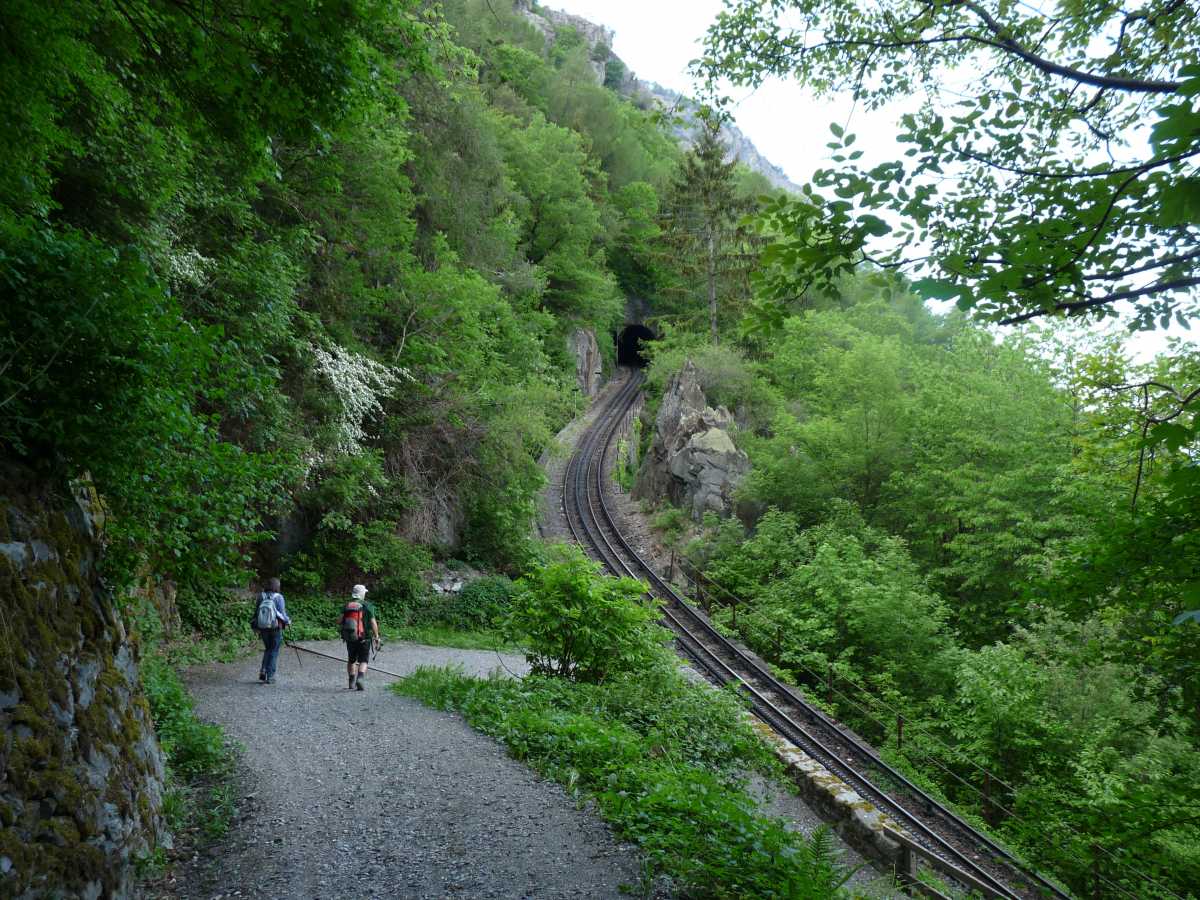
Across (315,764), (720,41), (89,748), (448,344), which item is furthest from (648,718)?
(448,344)

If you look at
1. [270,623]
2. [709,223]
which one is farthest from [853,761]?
[709,223]

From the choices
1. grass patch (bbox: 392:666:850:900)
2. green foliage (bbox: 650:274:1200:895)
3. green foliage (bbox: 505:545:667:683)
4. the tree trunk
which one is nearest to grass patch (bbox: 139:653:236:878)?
grass patch (bbox: 392:666:850:900)

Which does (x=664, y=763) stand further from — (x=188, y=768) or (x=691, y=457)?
(x=691, y=457)

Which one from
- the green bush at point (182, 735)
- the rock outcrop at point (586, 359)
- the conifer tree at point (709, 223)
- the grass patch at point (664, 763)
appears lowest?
the green bush at point (182, 735)

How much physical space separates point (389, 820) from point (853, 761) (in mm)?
9061

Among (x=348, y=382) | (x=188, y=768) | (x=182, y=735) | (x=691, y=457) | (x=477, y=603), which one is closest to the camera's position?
(x=188, y=768)

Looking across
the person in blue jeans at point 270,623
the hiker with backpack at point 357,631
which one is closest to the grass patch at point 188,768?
the person in blue jeans at point 270,623

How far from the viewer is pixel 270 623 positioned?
9.48 meters

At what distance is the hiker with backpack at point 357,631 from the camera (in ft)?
31.4

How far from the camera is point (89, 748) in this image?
4.00 meters

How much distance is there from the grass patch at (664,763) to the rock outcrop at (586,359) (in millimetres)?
31022

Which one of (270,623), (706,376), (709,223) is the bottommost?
(270,623)

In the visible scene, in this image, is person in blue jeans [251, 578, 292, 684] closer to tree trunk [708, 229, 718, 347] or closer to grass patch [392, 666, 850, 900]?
grass patch [392, 666, 850, 900]

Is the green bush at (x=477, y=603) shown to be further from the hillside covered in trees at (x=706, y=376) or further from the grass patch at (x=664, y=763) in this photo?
the grass patch at (x=664, y=763)
